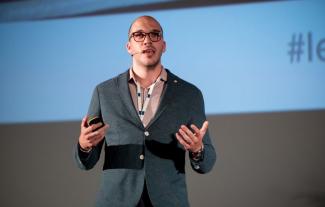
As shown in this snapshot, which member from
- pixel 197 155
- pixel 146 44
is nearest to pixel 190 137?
pixel 197 155

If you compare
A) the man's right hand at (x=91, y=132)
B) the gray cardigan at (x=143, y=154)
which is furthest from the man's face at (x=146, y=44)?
the man's right hand at (x=91, y=132)

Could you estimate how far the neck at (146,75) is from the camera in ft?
5.39

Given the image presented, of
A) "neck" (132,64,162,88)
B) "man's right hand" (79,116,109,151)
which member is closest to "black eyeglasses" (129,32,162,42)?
"neck" (132,64,162,88)

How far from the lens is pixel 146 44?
64.1 inches

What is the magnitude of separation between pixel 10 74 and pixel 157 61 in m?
2.03

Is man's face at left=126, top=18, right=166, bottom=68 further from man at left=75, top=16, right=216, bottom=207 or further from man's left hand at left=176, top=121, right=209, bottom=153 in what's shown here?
man's left hand at left=176, top=121, right=209, bottom=153

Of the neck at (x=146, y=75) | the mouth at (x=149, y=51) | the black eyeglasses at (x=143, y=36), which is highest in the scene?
the black eyeglasses at (x=143, y=36)

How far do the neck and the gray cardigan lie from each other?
0.06 m

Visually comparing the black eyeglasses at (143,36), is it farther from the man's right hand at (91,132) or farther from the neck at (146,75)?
the man's right hand at (91,132)

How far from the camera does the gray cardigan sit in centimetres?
148

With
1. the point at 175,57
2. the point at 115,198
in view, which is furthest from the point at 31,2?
the point at 115,198

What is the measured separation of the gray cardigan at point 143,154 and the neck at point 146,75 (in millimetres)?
65

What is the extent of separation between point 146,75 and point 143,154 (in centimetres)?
31

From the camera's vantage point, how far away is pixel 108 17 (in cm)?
319
